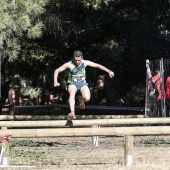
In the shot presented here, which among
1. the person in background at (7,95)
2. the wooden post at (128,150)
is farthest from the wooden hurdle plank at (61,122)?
the person in background at (7,95)

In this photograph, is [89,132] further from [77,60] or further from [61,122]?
[77,60]

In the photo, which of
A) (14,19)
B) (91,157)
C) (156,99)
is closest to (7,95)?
(14,19)

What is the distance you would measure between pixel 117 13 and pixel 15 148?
1591cm

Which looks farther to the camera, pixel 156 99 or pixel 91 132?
pixel 156 99

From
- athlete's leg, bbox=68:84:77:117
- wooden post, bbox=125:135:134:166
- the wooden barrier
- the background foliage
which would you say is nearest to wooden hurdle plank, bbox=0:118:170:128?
athlete's leg, bbox=68:84:77:117

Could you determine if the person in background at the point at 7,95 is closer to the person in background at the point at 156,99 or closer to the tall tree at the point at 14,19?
the tall tree at the point at 14,19

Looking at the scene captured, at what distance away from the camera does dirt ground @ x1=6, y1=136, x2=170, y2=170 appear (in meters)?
11.4

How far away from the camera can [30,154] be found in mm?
13359

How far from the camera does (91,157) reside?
13.1 meters

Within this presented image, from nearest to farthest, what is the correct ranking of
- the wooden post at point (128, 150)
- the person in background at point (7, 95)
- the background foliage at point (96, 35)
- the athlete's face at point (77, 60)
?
1. the wooden post at point (128, 150)
2. the athlete's face at point (77, 60)
3. the person in background at point (7, 95)
4. the background foliage at point (96, 35)

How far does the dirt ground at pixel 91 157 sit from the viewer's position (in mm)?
11352

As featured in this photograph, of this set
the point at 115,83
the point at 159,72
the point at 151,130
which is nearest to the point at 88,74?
the point at 115,83

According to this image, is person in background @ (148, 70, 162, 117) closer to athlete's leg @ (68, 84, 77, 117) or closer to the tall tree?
the tall tree

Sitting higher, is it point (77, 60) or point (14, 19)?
point (14, 19)
